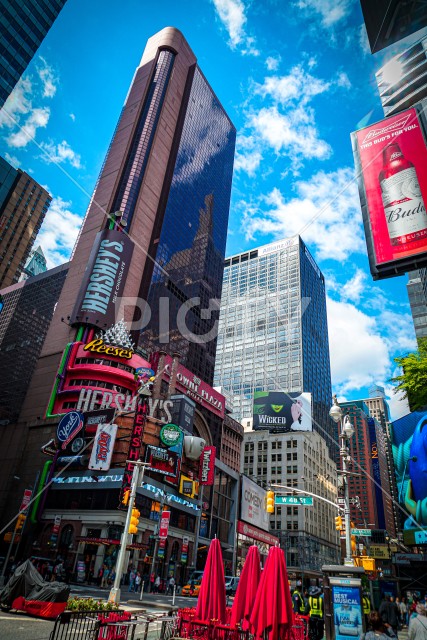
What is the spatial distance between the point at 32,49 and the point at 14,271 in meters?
73.4

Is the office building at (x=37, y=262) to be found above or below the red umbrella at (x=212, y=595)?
above

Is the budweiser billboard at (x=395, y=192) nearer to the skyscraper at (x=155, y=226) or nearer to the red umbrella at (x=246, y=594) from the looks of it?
the red umbrella at (x=246, y=594)

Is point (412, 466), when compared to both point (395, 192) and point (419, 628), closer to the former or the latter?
point (395, 192)

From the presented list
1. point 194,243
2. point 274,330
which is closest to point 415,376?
point 194,243

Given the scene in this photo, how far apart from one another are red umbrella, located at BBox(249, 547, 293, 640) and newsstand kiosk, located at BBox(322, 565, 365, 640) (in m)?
1.93

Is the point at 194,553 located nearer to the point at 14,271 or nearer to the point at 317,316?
the point at 14,271

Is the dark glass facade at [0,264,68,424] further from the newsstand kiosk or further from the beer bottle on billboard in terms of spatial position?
the newsstand kiosk

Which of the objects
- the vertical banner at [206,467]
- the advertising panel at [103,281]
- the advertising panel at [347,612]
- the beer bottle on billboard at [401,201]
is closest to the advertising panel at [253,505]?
the vertical banner at [206,467]

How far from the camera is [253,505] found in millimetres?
81562

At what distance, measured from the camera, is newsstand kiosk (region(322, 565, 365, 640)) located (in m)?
12.6

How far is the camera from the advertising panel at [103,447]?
4359 centimetres

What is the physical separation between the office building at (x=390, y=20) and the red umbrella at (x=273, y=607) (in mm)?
24098

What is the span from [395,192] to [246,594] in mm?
18268

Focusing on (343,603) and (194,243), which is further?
(194,243)
